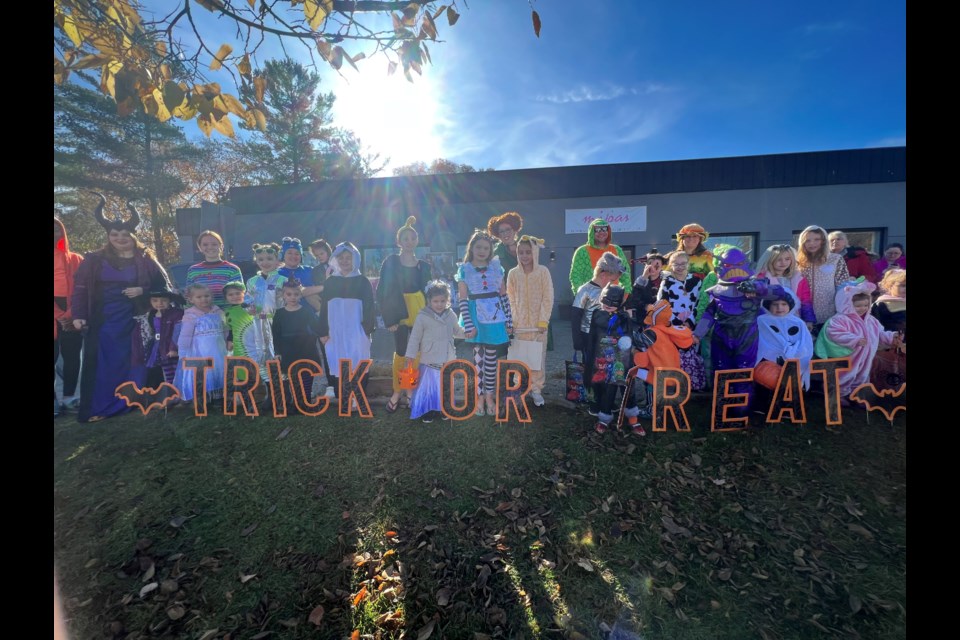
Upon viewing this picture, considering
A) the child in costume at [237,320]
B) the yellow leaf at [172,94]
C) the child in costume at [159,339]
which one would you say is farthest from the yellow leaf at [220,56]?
the child in costume at [159,339]

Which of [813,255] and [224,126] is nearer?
[224,126]

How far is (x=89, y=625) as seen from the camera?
2021mm

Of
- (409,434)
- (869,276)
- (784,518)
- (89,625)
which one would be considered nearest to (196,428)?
(89,625)

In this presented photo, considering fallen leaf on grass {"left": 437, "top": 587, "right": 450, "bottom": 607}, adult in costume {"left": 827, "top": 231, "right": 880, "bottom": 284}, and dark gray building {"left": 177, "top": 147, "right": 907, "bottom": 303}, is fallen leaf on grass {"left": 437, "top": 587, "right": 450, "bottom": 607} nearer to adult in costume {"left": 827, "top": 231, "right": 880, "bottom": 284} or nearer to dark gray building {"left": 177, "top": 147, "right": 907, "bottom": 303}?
adult in costume {"left": 827, "top": 231, "right": 880, "bottom": 284}

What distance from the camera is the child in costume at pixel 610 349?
348cm

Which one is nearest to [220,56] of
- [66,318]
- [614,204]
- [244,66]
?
[244,66]

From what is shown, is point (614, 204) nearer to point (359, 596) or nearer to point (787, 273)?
point (787, 273)

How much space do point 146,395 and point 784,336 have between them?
287 inches

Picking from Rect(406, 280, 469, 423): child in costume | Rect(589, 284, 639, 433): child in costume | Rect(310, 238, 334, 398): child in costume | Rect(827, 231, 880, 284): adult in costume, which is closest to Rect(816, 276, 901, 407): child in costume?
Rect(827, 231, 880, 284): adult in costume

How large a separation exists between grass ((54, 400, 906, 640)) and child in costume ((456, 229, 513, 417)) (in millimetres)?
517

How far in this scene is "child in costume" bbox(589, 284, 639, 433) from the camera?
3.48 m

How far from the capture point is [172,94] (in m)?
2.27
